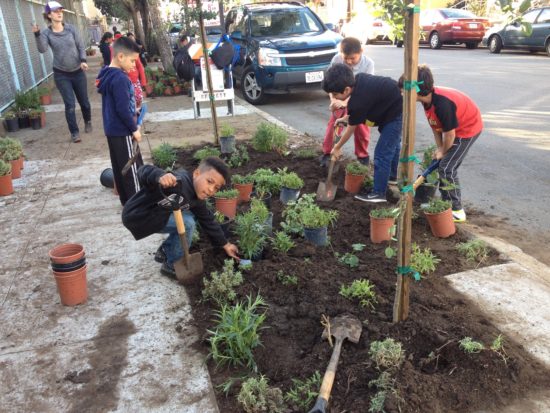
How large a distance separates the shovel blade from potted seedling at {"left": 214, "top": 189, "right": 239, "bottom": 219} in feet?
3.60

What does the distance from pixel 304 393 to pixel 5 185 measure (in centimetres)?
480

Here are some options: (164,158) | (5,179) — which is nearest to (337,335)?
(164,158)

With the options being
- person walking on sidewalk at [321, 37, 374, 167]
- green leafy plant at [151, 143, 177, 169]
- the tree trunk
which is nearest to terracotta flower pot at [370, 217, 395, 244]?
person walking on sidewalk at [321, 37, 374, 167]

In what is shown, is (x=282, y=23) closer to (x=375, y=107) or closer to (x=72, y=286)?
(x=375, y=107)

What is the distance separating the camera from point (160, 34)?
14.5 meters

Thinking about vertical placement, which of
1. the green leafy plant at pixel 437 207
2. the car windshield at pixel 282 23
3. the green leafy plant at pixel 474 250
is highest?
the car windshield at pixel 282 23

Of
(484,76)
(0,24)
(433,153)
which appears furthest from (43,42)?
(484,76)

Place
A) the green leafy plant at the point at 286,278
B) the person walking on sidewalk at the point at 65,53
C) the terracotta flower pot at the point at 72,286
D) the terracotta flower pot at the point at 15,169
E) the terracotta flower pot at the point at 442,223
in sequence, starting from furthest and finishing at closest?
the person walking on sidewalk at the point at 65,53, the terracotta flower pot at the point at 15,169, the terracotta flower pot at the point at 442,223, the green leafy plant at the point at 286,278, the terracotta flower pot at the point at 72,286

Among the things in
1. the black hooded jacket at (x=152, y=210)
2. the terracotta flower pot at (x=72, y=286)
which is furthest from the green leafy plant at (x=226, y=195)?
the terracotta flower pot at (x=72, y=286)

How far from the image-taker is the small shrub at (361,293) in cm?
321

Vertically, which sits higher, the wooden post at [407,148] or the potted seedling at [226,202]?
the wooden post at [407,148]

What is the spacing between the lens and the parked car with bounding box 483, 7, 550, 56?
16.0 meters

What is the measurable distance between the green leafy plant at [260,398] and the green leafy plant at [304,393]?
0.06 metres

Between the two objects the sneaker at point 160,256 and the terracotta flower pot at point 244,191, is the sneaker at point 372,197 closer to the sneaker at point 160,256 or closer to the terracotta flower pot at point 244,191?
the terracotta flower pot at point 244,191
